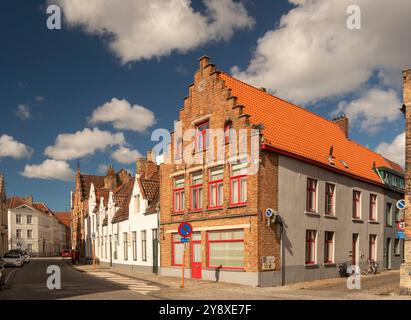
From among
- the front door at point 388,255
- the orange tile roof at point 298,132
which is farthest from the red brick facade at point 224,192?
the front door at point 388,255

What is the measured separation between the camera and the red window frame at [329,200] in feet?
81.5

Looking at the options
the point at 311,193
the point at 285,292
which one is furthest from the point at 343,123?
the point at 285,292

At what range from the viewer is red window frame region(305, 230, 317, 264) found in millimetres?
23125

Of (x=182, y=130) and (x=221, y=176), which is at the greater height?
(x=182, y=130)

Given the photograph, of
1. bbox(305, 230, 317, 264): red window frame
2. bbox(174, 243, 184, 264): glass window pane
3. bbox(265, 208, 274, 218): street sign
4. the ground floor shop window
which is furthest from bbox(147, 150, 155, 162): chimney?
bbox(265, 208, 274, 218): street sign

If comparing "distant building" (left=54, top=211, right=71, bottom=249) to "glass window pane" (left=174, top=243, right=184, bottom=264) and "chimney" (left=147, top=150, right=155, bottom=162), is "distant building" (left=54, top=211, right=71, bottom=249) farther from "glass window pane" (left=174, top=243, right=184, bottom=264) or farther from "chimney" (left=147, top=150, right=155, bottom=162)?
"glass window pane" (left=174, top=243, right=184, bottom=264)

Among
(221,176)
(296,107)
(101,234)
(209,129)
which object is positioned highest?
(296,107)

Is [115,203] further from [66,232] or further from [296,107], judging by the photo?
[66,232]

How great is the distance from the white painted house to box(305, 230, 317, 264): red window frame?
33.1 ft

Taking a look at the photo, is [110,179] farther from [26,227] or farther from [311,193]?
[26,227]

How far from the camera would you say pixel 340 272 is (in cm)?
2502
